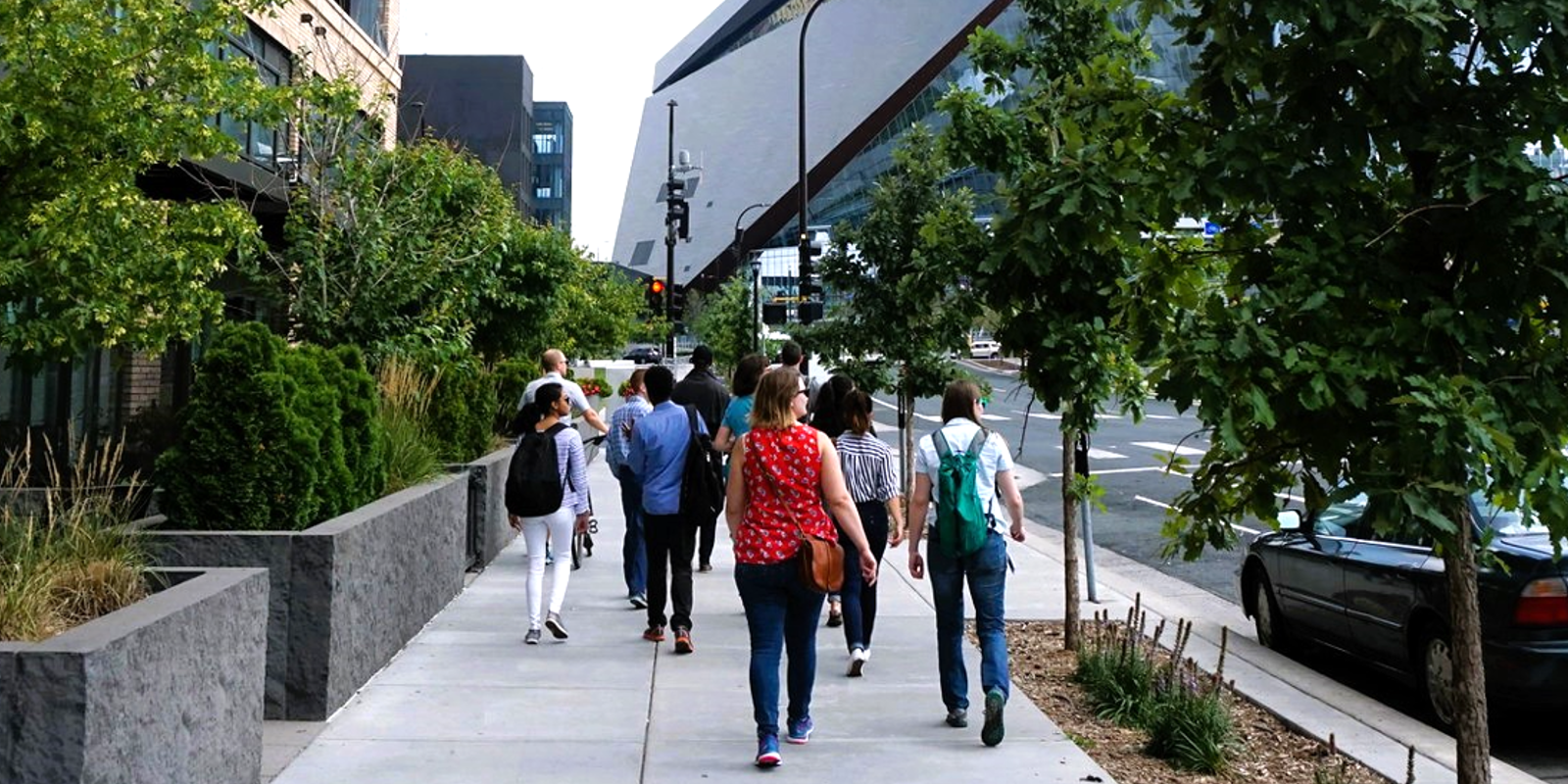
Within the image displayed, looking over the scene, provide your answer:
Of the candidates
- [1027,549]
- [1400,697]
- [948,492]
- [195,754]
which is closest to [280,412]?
[195,754]

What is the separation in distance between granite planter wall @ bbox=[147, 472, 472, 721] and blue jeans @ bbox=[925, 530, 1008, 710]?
118 inches

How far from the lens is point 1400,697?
30.5ft

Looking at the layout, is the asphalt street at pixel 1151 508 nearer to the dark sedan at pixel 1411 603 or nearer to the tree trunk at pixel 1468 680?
the dark sedan at pixel 1411 603

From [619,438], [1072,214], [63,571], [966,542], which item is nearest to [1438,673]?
[966,542]

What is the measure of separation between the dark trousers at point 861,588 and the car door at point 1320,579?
278 centimetres

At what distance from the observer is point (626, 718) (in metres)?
7.45

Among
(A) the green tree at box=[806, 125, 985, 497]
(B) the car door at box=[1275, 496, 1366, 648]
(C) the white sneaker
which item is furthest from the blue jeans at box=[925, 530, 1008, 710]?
(A) the green tree at box=[806, 125, 985, 497]

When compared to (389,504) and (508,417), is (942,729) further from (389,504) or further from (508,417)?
(508,417)

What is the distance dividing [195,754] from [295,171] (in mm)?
10380

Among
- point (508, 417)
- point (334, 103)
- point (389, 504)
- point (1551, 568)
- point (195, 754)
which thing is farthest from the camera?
point (508, 417)

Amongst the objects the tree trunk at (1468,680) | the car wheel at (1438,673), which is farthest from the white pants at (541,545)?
the tree trunk at (1468,680)

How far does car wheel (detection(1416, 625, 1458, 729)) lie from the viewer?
26.1 ft

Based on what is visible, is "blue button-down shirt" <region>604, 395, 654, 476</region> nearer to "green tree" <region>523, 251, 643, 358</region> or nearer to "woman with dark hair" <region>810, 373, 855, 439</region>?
"woman with dark hair" <region>810, 373, 855, 439</region>

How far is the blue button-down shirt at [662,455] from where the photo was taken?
30.5ft
